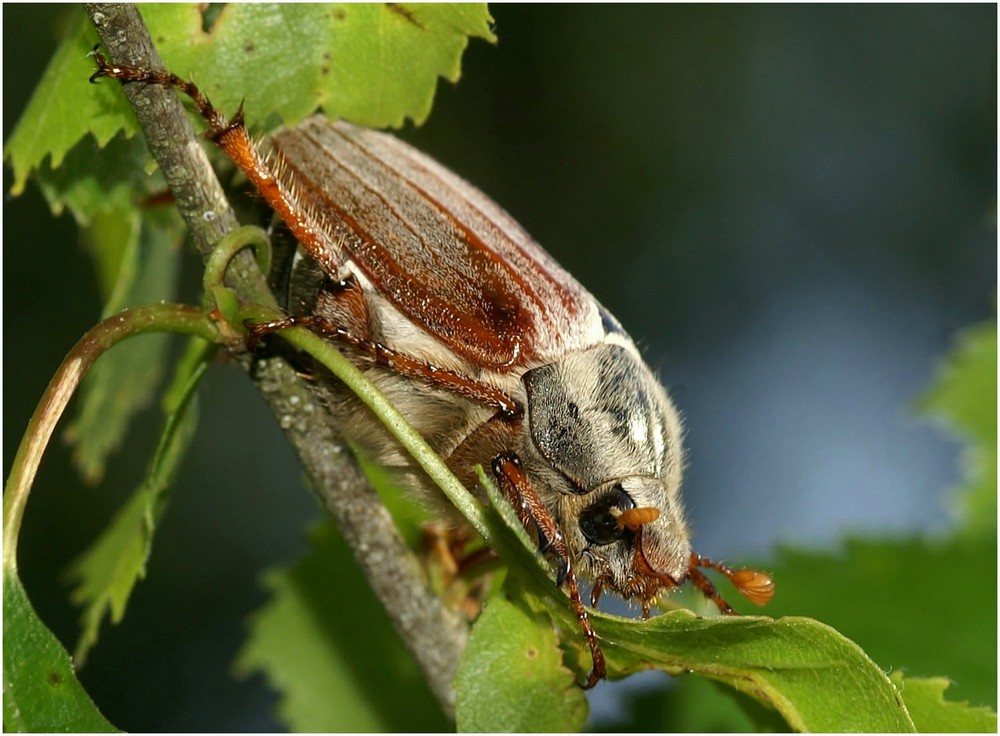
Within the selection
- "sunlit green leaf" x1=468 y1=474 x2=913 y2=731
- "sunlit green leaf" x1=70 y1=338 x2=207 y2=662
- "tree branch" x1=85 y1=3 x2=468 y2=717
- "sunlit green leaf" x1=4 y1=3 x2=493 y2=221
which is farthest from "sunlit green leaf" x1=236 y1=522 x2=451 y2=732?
"sunlit green leaf" x1=4 y1=3 x2=493 y2=221

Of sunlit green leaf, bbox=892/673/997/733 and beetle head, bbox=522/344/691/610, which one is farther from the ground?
beetle head, bbox=522/344/691/610

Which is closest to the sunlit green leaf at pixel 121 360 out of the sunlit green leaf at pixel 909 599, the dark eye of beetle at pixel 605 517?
the dark eye of beetle at pixel 605 517

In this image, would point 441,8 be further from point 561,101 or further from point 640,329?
point 640,329

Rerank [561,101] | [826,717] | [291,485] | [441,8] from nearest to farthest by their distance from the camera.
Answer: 1. [826,717]
2. [441,8]
3. [561,101]
4. [291,485]

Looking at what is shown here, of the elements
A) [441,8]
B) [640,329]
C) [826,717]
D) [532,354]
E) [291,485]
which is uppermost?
[441,8]

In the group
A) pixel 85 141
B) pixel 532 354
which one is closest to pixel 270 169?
pixel 85 141

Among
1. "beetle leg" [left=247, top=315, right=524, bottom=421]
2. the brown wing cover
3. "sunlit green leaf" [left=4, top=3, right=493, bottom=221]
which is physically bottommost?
"beetle leg" [left=247, top=315, right=524, bottom=421]

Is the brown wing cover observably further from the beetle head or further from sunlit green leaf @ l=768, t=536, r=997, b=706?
sunlit green leaf @ l=768, t=536, r=997, b=706

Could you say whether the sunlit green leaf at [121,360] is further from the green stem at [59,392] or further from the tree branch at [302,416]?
the green stem at [59,392]
